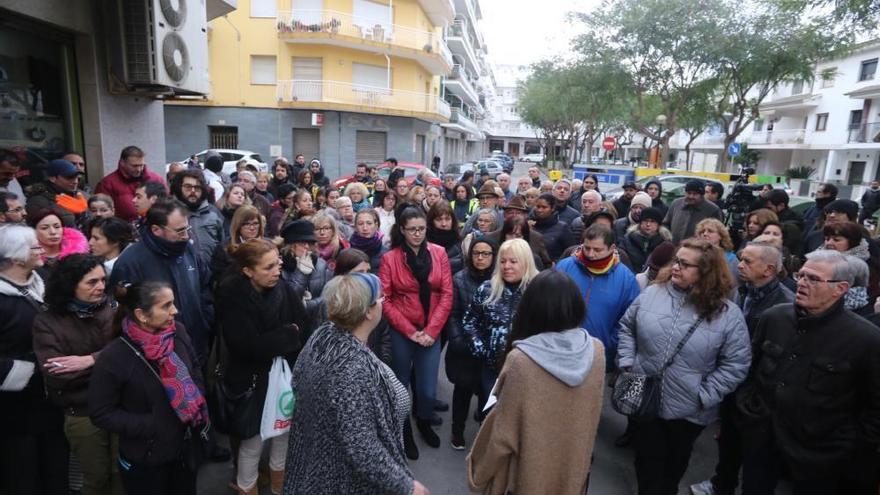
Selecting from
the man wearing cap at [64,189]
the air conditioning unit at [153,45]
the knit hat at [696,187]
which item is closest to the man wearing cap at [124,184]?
the man wearing cap at [64,189]

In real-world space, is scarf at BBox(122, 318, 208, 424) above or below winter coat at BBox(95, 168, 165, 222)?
below

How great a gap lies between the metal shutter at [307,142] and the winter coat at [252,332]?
73.4ft

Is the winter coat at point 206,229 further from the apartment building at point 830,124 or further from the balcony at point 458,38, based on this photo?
the balcony at point 458,38

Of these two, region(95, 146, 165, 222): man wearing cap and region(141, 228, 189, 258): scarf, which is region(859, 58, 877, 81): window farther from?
region(141, 228, 189, 258): scarf

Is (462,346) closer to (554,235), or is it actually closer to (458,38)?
(554,235)

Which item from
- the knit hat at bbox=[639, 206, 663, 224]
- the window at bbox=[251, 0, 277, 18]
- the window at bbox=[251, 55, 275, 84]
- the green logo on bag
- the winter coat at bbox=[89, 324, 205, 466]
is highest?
the window at bbox=[251, 0, 277, 18]

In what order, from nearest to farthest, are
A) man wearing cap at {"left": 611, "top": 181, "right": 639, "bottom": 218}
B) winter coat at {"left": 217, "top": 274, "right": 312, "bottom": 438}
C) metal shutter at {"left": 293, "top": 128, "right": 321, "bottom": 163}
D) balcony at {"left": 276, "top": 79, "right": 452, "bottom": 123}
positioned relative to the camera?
1. winter coat at {"left": 217, "top": 274, "right": 312, "bottom": 438}
2. man wearing cap at {"left": 611, "top": 181, "right": 639, "bottom": 218}
3. balcony at {"left": 276, "top": 79, "right": 452, "bottom": 123}
4. metal shutter at {"left": 293, "top": 128, "right": 321, "bottom": 163}

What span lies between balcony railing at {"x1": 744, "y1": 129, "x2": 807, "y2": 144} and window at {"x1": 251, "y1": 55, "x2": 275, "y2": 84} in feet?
116

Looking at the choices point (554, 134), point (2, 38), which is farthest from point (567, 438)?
point (554, 134)

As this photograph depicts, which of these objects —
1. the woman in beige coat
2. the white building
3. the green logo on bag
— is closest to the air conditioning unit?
the green logo on bag

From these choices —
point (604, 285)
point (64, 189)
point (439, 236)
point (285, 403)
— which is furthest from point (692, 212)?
point (64, 189)

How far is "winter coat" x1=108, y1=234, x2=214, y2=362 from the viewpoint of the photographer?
3.12 meters

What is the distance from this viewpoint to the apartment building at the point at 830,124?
28188 millimetres

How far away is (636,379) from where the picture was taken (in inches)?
121
